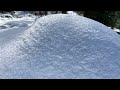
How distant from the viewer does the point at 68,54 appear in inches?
54.5

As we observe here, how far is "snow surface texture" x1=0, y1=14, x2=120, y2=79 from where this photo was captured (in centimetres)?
129

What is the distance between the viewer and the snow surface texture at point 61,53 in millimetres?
1294

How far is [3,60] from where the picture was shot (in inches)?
55.0

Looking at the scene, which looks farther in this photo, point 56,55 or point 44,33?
point 44,33

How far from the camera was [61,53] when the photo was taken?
1396mm
